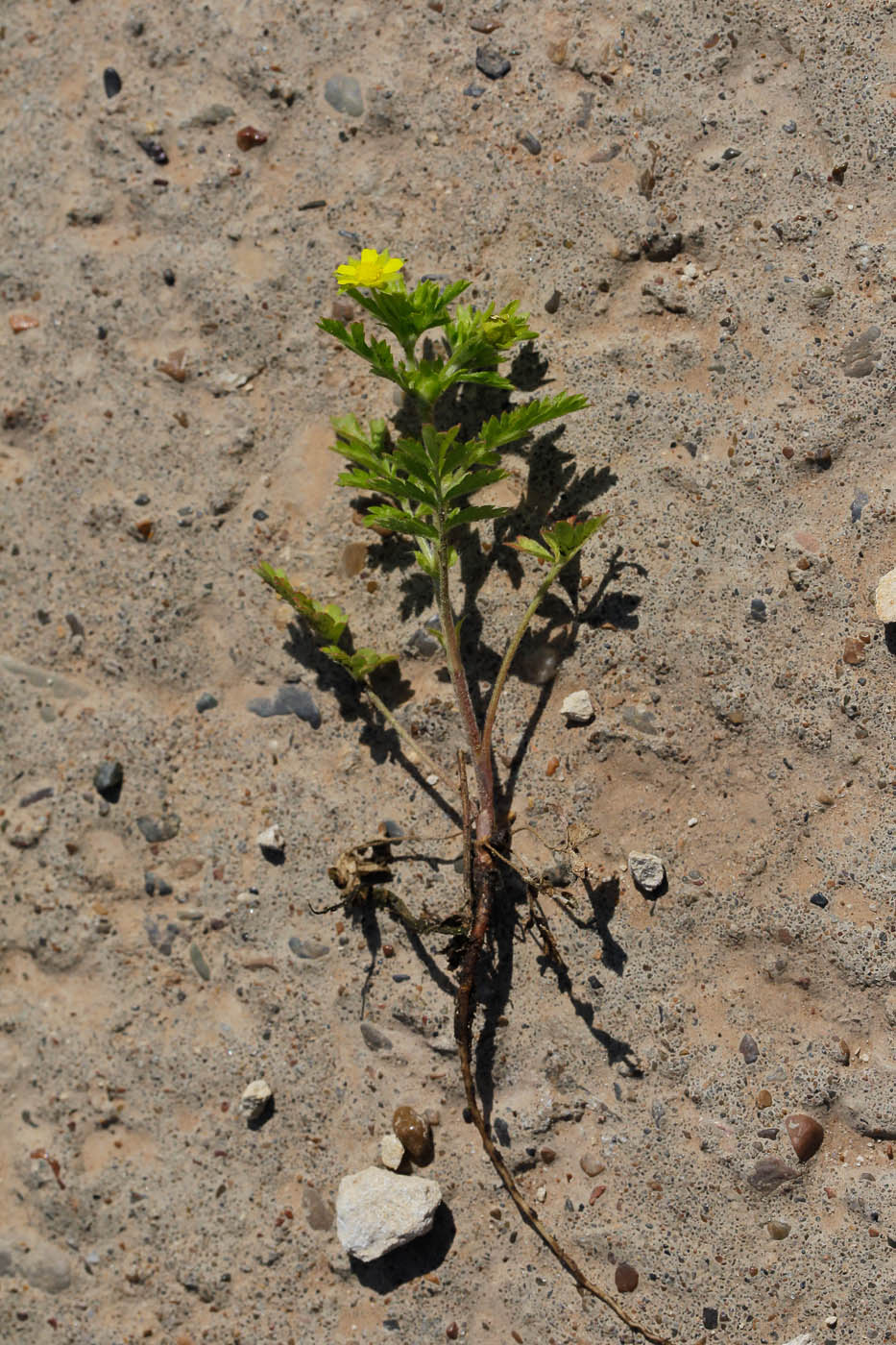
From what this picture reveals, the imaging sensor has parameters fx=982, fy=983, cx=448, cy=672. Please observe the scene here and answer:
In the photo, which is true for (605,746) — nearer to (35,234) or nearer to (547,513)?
(547,513)

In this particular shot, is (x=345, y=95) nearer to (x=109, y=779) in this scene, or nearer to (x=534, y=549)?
(x=534, y=549)

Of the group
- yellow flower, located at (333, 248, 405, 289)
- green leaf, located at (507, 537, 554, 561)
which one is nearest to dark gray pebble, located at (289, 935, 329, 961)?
green leaf, located at (507, 537, 554, 561)

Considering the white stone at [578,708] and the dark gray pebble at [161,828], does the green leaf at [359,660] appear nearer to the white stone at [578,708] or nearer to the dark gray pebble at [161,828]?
the white stone at [578,708]

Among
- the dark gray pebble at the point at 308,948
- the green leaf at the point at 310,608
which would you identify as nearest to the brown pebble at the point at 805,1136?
the dark gray pebble at the point at 308,948

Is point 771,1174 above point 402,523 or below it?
below

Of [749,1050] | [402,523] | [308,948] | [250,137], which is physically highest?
[250,137]

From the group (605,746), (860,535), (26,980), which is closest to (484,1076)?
(605,746)

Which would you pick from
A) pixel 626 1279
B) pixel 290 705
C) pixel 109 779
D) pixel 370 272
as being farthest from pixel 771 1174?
pixel 370 272
